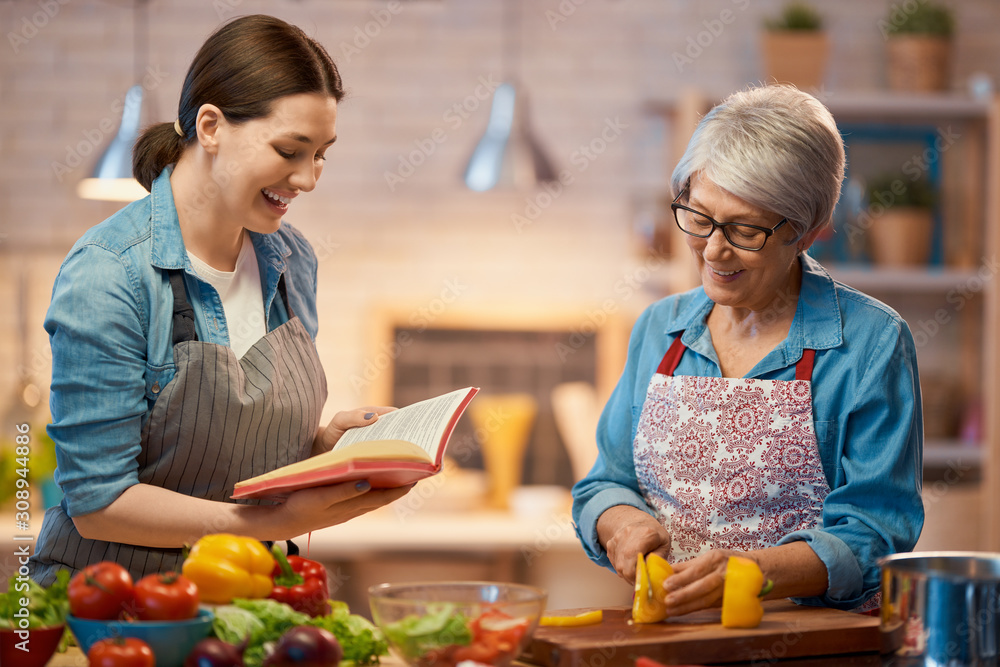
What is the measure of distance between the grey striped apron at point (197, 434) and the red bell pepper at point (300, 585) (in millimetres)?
236

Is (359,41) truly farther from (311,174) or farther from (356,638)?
(356,638)

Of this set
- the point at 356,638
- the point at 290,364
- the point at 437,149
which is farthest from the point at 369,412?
the point at 437,149

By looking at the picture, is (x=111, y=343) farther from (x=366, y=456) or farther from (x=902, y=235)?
(x=902, y=235)

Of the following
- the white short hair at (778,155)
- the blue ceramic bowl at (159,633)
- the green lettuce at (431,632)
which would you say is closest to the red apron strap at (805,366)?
the white short hair at (778,155)

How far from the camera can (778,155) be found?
150 centimetres

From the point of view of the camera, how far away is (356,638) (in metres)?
1.21

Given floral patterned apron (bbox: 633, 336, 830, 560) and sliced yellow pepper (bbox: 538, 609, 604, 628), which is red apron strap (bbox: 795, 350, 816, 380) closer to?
floral patterned apron (bbox: 633, 336, 830, 560)

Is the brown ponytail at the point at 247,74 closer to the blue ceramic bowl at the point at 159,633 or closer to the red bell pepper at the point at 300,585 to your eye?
the red bell pepper at the point at 300,585

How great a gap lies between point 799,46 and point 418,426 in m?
2.98

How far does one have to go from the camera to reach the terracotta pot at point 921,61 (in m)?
3.89

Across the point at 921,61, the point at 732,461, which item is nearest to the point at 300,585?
the point at 732,461

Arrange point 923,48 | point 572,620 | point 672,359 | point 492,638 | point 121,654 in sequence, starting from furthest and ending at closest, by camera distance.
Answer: point 923,48, point 672,359, point 572,620, point 492,638, point 121,654

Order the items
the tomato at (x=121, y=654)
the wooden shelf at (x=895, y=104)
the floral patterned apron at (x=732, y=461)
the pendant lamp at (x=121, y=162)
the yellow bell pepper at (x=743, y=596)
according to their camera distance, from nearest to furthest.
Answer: the tomato at (x=121, y=654)
the yellow bell pepper at (x=743, y=596)
the floral patterned apron at (x=732, y=461)
the pendant lamp at (x=121, y=162)
the wooden shelf at (x=895, y=104)

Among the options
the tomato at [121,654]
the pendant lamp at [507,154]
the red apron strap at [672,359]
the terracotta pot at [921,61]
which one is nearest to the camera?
the tomato at [121,654]
